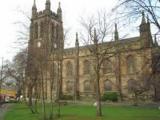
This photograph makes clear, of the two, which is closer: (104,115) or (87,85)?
(104,115)

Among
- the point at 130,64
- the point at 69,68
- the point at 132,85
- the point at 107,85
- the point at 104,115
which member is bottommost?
the point at 104,115

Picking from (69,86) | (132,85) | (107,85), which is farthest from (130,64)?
(69,86)

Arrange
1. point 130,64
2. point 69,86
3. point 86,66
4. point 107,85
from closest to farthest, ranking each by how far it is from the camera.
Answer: point 130,64 < point 107,85 < point 86,66 < point 69,86

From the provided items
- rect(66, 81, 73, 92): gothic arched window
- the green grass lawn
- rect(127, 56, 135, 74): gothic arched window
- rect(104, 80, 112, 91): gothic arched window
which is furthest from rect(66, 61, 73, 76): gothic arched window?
the green grass lawn

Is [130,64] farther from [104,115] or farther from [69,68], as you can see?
[104,115]

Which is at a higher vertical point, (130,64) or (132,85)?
(130,64)

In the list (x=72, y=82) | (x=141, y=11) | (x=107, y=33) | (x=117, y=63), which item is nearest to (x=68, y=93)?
(x=72, y=82)

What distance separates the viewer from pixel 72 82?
68.5 m

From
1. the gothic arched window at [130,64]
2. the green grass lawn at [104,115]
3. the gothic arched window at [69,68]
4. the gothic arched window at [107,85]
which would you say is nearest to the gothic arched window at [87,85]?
the gothic arched window at [107,85]

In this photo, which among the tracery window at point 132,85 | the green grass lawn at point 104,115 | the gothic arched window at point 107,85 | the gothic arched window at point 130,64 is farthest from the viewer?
the gothic arched window at point 107,85

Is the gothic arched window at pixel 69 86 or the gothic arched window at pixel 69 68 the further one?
the gothic arched window at pixel 69 68

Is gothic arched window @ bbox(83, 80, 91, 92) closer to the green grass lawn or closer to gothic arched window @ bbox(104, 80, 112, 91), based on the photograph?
gothic arched window @ bbox(104, 80, 112, 91)

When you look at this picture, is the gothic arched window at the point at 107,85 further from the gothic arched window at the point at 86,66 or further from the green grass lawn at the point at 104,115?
the green grass lawn at the point at 104,115

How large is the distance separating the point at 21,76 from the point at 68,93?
23.6m
